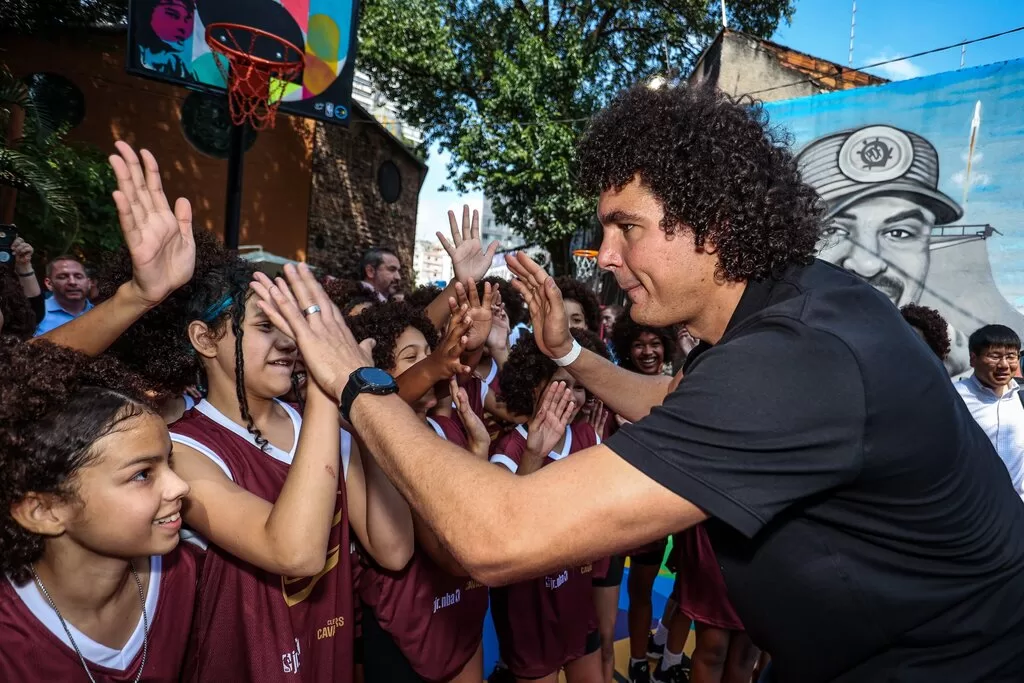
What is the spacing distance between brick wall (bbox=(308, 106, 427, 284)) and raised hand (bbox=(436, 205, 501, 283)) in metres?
10.6

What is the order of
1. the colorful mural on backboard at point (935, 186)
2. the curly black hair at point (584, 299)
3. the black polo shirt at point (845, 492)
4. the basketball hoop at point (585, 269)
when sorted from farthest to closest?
1. the basketball hoop at point (585, 269)
2. the colorful mural on backboard at point (935, 186)
3. the curly black hair at point (584, 299)
4. the black polo shirt at point (845, 492)

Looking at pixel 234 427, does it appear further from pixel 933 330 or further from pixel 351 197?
pixel 351 197

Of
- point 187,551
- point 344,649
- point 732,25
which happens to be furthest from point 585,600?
point 732,25

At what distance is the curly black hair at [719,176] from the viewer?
1647mm

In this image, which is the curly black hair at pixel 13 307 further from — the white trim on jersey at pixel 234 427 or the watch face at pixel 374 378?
the watch face at pixel 374 378

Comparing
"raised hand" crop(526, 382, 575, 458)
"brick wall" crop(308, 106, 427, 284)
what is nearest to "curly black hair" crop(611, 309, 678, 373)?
"raised hand" crop(526, 382, 575, 458)

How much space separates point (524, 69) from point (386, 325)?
1320 cm

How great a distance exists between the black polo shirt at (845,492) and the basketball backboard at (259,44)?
804cm

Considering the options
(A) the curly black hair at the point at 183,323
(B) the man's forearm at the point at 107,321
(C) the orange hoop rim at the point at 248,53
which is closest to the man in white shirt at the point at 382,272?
(C) the orange hoop rim at the point at 248,53

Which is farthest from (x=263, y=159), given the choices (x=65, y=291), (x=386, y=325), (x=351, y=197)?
(x=386, y=325)

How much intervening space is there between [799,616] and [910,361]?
0.57 meters

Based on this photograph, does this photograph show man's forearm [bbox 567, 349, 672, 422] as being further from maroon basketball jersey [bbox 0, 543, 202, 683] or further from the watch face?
maroon basketball jersey [bbox 0, 543, 202, 683]

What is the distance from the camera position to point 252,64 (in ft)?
26.9

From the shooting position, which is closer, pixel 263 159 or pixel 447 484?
pixel 447 484
